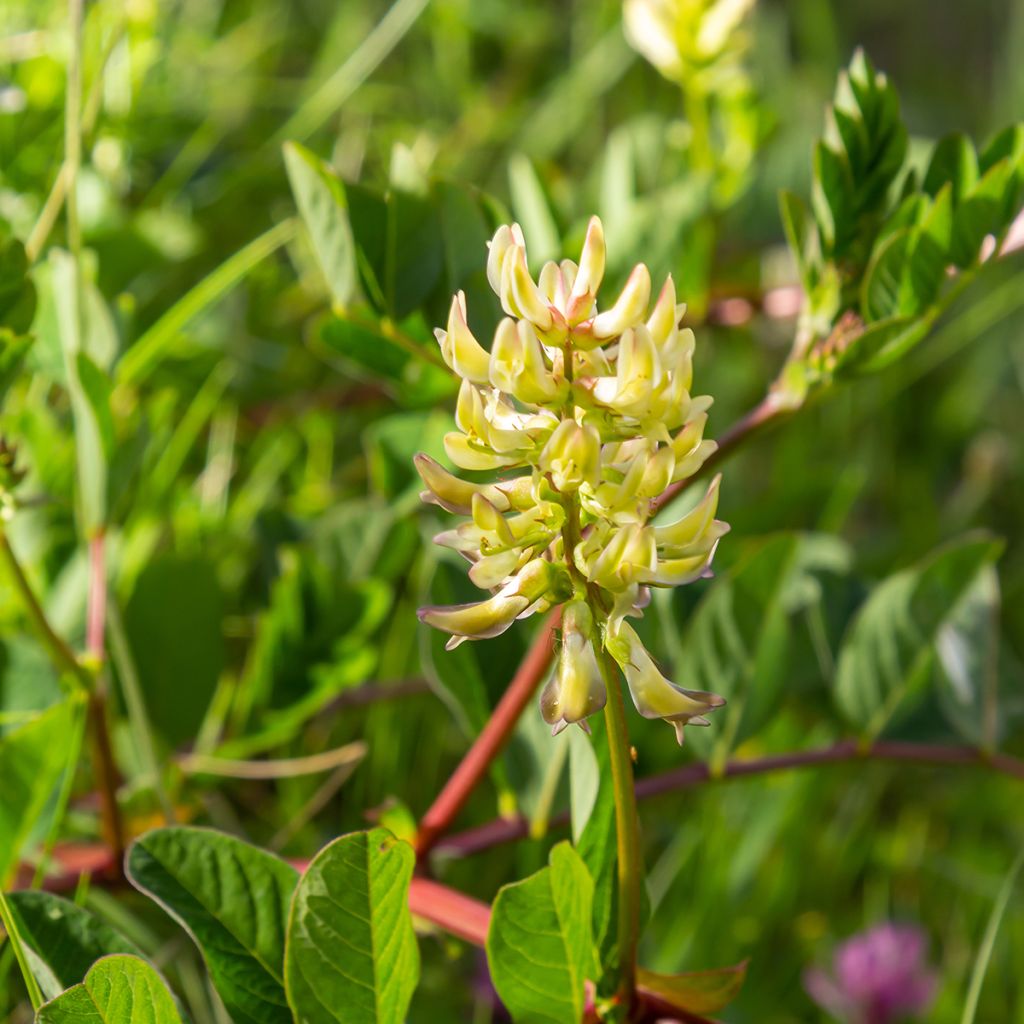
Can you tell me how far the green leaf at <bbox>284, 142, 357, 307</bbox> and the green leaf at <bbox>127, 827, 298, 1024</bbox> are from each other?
0.78 ft

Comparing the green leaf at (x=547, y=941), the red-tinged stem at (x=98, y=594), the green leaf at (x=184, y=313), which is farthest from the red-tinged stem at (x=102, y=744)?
the green leaf at (x=547, y=941)

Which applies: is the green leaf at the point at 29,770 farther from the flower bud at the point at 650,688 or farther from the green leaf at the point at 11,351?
the flower bud at the point at 650,688

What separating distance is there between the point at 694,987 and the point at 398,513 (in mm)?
287

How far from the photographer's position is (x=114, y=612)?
49 centimetres

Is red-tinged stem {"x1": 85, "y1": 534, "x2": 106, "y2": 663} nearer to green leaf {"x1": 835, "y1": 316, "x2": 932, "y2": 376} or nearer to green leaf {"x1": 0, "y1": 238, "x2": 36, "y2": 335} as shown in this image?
green leaf {"x1": 0, "y1": 238, "x2": 36, "y2": 335}

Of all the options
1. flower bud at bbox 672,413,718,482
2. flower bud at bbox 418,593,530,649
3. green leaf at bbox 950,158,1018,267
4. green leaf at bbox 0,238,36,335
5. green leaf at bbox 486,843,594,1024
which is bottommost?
green leaf at bbox 486,843,594,1024

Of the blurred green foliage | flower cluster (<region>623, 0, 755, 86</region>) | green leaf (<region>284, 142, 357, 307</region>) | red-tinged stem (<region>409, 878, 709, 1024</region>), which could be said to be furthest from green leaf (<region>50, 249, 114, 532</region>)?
flower cluster (<region>623, 0, 755, 86</region>)

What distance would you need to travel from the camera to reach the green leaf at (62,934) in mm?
363

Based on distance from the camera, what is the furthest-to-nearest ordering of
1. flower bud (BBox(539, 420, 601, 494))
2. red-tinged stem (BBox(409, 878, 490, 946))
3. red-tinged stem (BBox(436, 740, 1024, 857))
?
red-tinged stem (BBox(436, 740, 1024, 857)) → red-tinged stem (BBox(409, 878, 490, 946)) → flower bud (BBox(539, 420, 601, 494))

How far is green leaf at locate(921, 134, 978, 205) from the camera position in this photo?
18.0 inches

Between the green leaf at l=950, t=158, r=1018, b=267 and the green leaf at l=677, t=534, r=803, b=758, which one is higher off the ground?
the green leaf at l=950, t=158, r=1018, b=267

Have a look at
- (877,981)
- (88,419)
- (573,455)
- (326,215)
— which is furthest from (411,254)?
(877,981)

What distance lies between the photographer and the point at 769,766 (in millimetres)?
505

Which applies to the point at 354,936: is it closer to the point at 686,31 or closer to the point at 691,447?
the point at 691,447
